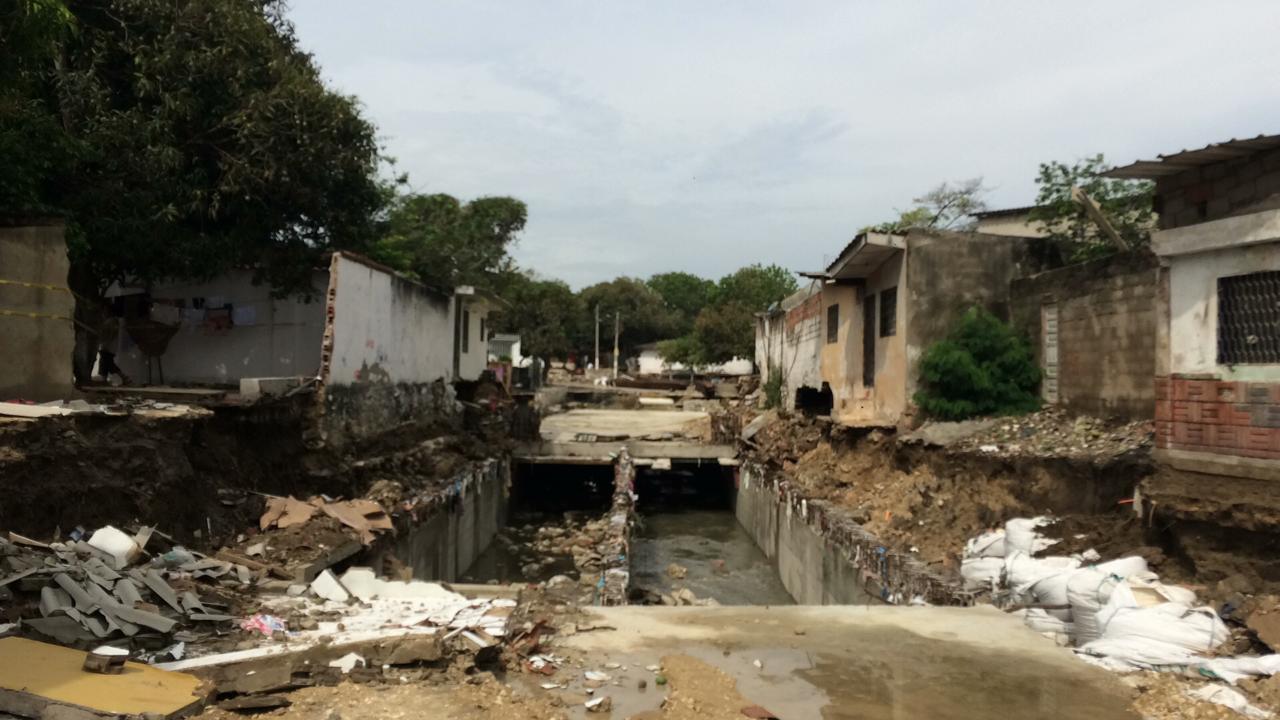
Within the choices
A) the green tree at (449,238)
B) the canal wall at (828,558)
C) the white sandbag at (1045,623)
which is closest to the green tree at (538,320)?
the green tree at (449,238)

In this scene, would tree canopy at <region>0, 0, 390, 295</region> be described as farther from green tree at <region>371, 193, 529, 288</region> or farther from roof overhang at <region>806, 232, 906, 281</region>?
roof overhang at <region>806, 232, 906, 281</region>

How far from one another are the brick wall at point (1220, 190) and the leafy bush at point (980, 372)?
3577mm

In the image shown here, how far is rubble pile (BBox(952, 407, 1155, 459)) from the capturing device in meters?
9.51

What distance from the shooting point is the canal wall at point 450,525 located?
1192 centimetres

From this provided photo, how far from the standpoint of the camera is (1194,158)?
817cm

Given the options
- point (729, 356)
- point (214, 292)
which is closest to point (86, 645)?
point (214, 292)

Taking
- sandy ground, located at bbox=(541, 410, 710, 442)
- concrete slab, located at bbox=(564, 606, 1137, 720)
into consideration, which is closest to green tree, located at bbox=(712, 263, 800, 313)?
sandy ground, located at bbox=(541, 410, 710, 442)

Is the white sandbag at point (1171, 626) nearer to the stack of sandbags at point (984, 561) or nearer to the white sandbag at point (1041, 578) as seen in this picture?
the white sandbag at point (1041, 578)

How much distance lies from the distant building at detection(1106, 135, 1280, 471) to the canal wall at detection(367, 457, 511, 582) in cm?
952

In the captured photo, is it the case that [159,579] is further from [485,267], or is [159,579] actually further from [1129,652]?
[485,267]

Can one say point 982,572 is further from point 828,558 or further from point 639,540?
point 639,540

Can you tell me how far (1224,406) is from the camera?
7.37 meters

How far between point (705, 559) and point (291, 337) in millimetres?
10194

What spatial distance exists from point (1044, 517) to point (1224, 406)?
238 cm
